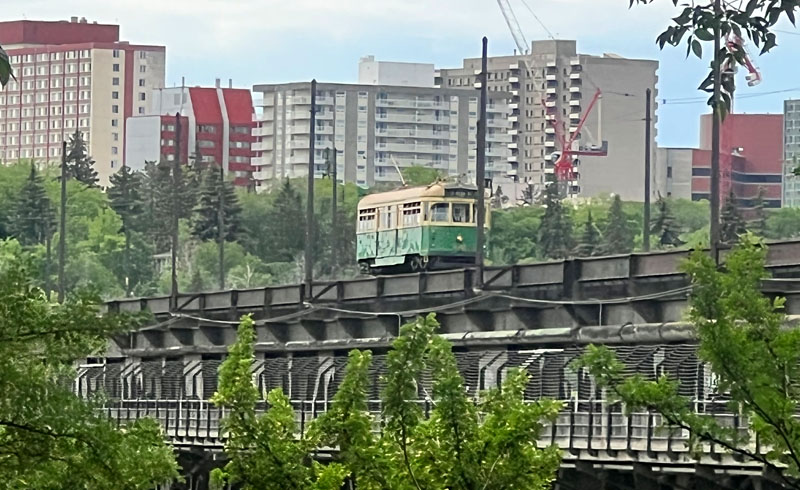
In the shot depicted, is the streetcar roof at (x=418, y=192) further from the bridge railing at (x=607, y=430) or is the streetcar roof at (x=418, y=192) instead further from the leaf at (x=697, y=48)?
the leaf at (x=697, y=48)

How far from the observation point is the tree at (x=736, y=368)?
86.1 ft

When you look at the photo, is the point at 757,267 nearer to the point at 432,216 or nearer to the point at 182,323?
the point at 182,323

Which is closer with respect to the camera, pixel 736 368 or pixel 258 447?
pixel 736 368

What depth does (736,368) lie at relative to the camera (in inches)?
1035

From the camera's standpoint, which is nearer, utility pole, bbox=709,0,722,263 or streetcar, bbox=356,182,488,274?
utility pole, bbox=709,0,722,263

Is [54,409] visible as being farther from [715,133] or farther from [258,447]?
[715,133]

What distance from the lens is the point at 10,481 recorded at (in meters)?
27.8

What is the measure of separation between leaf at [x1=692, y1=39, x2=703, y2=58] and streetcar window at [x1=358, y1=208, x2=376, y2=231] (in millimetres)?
73088

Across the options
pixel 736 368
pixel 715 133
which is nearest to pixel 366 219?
pixel 715 133

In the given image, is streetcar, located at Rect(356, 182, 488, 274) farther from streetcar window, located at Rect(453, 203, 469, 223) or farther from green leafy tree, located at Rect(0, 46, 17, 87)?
green leafy tree, located at Rect(0, 46, 17, 87)

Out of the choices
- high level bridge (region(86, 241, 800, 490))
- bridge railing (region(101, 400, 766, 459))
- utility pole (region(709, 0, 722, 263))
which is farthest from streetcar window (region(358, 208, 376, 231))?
bridge railing (region(101, 400, 766, 459))

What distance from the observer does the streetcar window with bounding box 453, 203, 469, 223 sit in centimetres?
8894

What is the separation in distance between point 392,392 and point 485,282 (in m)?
32.0

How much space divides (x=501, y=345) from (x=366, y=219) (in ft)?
119
